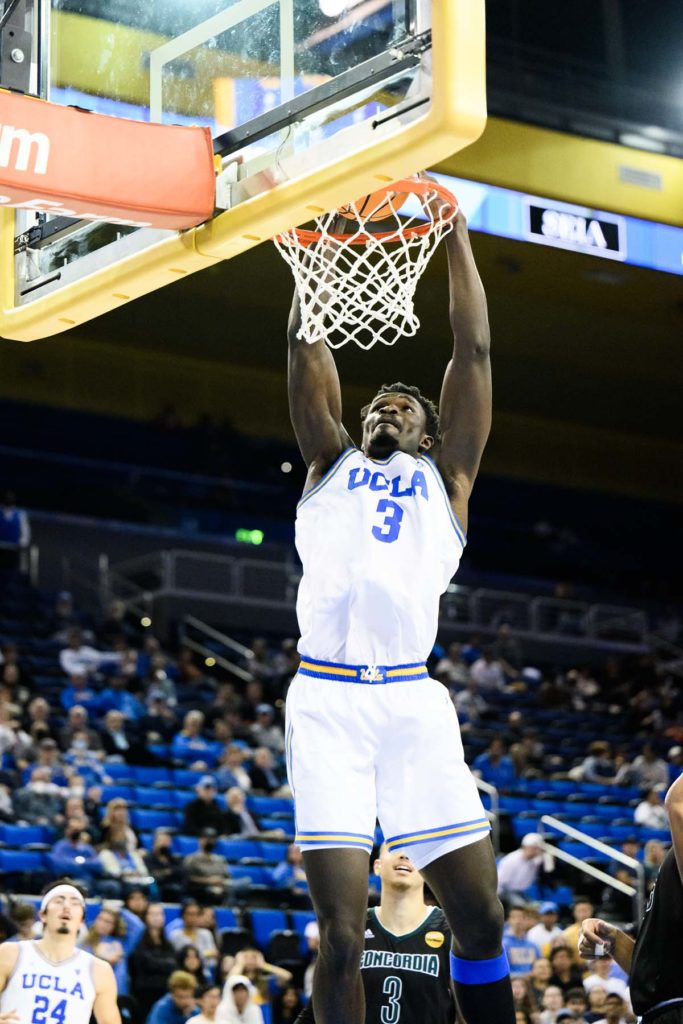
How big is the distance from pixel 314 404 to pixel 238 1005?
4848 millimetres

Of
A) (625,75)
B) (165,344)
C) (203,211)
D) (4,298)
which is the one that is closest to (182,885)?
(4,298)

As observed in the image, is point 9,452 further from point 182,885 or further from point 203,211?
point 203,211

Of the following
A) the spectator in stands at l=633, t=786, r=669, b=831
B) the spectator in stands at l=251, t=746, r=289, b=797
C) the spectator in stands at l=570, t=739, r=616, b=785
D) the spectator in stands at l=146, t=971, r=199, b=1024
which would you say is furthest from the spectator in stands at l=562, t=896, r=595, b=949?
the spectator in stands at l=570, t=739, r=616, b=785

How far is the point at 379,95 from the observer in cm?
442

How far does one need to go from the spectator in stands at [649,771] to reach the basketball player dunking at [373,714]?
11.4 m

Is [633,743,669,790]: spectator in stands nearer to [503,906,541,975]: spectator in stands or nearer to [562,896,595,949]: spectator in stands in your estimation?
[562,896,595,949]: spectator in stands

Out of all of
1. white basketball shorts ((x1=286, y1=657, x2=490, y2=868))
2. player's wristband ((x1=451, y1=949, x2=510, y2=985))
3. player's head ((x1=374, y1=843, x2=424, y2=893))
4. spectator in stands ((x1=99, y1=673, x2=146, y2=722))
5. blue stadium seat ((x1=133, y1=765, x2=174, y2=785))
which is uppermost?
white basketball shorts ((x1=286, y1=657, x2=490, y2=868))

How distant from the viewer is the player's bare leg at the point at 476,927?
4.80 metres

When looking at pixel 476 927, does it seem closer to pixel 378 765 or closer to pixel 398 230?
pixel 378 765

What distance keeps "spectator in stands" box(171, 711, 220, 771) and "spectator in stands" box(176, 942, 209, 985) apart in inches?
175

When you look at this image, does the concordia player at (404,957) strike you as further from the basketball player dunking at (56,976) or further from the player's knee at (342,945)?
the basketball player dunking at (56,976)

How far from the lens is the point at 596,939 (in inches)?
187

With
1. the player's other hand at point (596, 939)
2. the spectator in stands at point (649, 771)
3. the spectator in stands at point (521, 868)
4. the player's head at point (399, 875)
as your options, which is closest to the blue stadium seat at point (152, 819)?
the spectator in stands at point (521, 868)

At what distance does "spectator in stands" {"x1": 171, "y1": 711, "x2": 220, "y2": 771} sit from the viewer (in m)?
14.2
